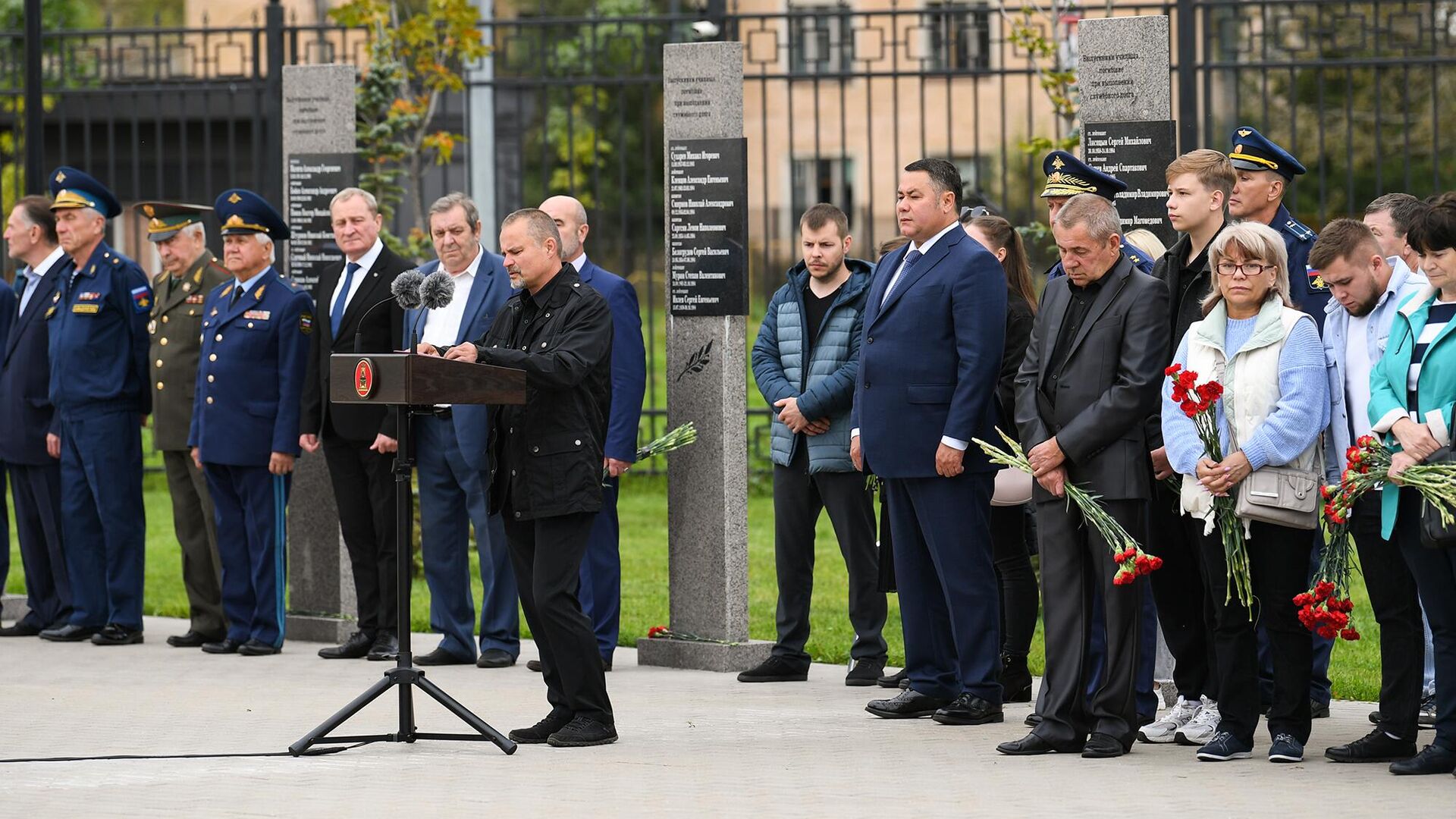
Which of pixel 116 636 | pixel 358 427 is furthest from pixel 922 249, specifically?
pixel 116 636

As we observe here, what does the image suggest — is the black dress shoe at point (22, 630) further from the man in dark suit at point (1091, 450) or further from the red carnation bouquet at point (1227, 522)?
the red carnation bouquet at point (1227, 522)

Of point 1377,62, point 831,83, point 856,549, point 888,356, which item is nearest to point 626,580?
point 856,549

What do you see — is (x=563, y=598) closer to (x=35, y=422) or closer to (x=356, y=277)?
(x=356, y=277)

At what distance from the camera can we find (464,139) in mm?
12695

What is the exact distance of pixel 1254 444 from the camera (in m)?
6.09

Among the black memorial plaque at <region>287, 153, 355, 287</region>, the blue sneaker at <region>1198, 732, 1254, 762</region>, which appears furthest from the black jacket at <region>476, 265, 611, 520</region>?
the black memorial plaque at <region>287, 153, 355, 287</region>

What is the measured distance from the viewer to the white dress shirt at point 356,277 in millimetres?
9008

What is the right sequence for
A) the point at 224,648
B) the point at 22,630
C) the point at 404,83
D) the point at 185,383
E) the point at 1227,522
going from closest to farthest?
the point at 1227,522, the point at 224,648, the point at 185,383, the point at 22,630, the point at 404,83

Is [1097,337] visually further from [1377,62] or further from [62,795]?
[1377,62]

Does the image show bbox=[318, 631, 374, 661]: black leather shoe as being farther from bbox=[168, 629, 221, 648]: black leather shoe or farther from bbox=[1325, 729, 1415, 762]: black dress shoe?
bbox=[1325, 729, 1415, 762]: black dress shoe

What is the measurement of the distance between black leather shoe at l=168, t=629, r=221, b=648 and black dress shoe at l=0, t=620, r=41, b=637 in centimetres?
99

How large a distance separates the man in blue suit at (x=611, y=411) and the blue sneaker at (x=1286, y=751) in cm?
324

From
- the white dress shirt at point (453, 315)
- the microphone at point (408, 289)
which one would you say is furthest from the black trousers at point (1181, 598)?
the white dress shirt at point (453, 315)

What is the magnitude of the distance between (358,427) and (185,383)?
3.78 ft
